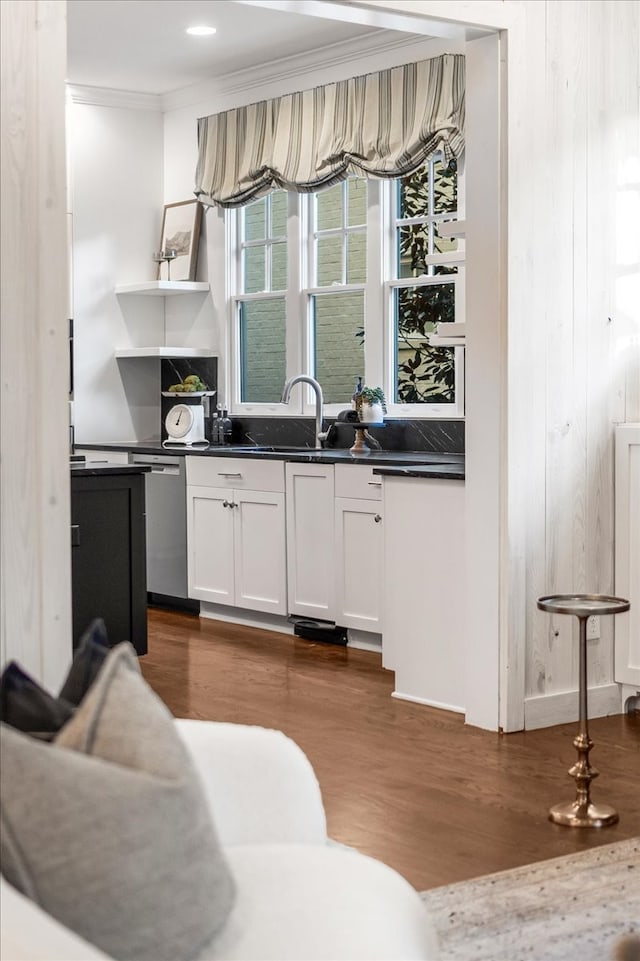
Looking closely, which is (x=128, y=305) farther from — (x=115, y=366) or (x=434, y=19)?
(x=434, y=19)

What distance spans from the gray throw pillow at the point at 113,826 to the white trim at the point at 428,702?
321cm

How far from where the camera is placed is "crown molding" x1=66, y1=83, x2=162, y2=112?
7.69 meters

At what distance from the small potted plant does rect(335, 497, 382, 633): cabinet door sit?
2.00 ft

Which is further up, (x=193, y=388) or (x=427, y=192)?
(x=427, y=192)

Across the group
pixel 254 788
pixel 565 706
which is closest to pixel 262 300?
pixel 565 706

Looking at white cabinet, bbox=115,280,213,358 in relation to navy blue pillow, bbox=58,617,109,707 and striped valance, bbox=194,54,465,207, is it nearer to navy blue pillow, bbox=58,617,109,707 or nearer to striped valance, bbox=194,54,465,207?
striped valance, bbox=194,54,465,207

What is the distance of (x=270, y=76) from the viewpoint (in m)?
7.16

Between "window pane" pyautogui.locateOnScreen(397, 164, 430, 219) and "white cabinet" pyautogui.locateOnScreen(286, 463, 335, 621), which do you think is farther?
"window pane" pyautogui.locateOnScreen(397, 164, 430, 219)

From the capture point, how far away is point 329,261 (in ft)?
23.1

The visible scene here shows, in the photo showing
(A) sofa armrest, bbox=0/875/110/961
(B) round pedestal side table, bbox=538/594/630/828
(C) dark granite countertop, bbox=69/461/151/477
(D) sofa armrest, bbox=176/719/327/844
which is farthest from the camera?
(C) dark granite countertop, bbox=69/461/151/477

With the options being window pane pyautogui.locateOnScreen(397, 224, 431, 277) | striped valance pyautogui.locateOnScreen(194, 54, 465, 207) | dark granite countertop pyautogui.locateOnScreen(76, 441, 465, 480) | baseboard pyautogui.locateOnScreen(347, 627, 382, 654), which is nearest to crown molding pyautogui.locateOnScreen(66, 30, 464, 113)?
striped valance pyautogui.locateOnScreen(194, 54, 465, 207)

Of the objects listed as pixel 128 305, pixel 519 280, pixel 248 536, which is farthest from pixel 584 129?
pixel 128 305

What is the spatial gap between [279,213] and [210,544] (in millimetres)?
1969

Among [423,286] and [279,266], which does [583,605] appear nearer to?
[423,286]
